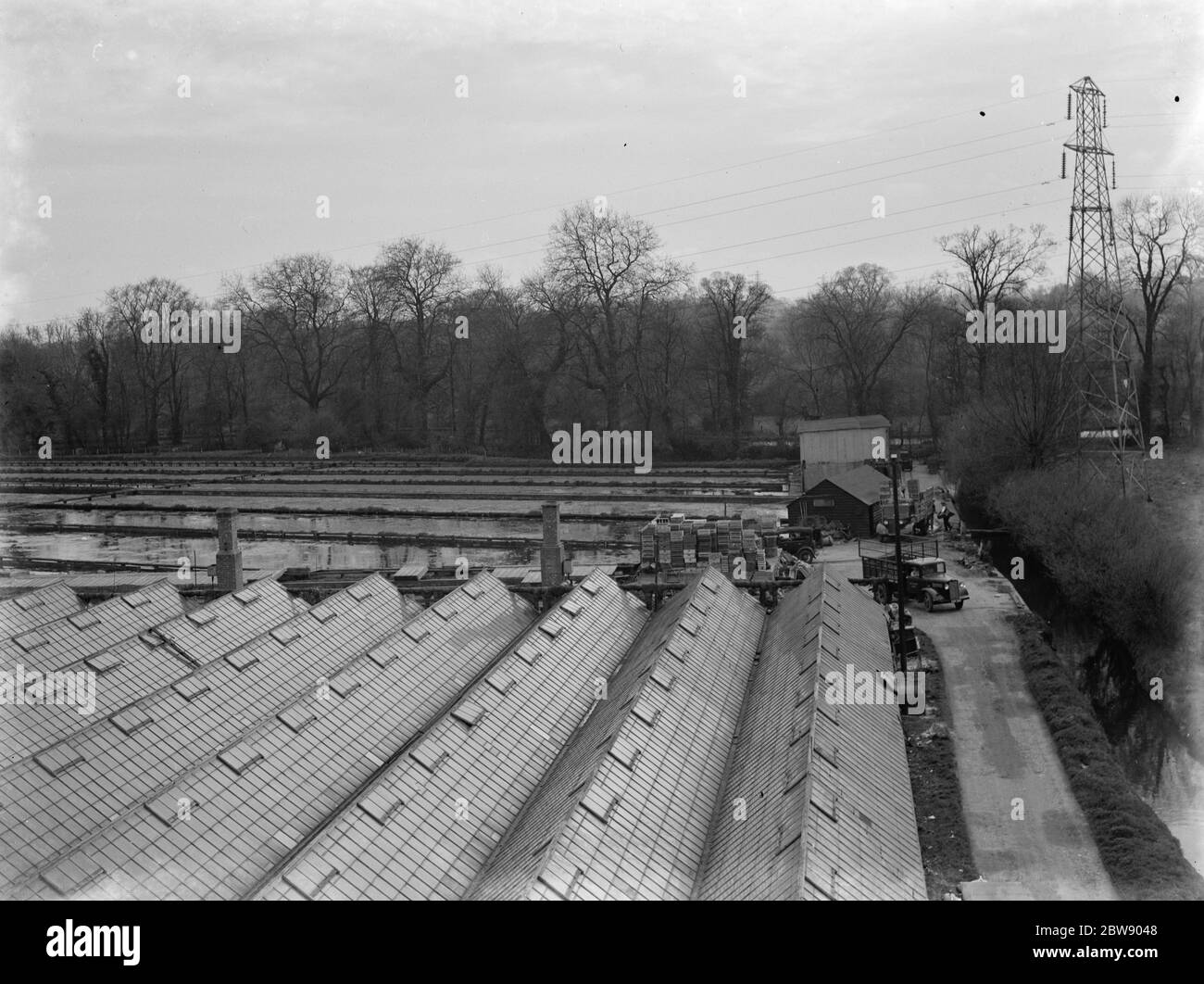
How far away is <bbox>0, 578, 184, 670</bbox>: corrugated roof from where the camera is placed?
65.8 feet

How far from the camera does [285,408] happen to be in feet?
295

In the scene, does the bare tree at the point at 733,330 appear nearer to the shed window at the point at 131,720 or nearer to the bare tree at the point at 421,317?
the bare tree at the point at 421,317

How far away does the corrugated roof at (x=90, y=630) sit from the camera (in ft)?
65.8

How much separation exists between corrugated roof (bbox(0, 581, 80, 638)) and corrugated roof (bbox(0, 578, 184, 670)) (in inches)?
24.3

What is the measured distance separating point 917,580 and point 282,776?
2086 centimetres

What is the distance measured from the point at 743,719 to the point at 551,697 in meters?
3.38

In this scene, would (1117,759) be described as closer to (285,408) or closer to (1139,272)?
(1139,272)

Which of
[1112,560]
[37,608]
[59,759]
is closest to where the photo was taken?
[59,759]

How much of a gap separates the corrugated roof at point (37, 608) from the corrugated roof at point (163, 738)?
406 cm

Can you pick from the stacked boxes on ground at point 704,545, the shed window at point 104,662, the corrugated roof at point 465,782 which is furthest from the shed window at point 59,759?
the stacked boxes on ground at point 704,545

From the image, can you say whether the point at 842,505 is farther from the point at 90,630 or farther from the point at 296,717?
the point at 296,717

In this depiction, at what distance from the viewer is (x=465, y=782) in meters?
15.4

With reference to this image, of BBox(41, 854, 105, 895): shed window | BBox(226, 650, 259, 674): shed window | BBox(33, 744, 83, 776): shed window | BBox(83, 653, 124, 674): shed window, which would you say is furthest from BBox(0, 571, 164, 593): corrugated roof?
BBox(41, 854, 105, 895): shed window

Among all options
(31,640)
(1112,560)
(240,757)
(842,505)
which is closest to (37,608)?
(31,640)
